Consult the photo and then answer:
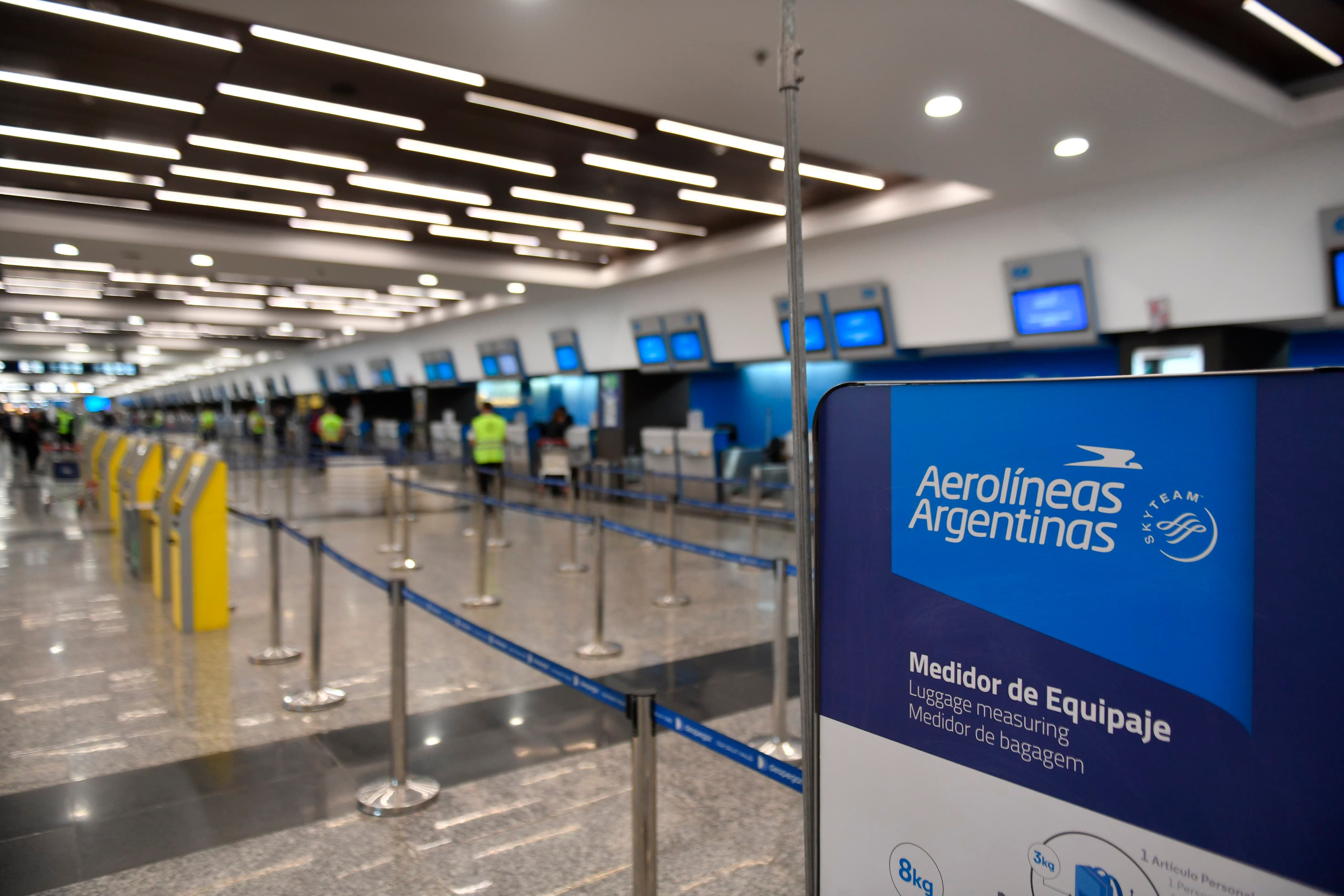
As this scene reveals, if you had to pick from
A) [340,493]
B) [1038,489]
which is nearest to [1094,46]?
[1038,489]

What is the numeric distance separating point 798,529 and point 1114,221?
777 cm

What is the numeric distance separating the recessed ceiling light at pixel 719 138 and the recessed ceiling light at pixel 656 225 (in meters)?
3.15

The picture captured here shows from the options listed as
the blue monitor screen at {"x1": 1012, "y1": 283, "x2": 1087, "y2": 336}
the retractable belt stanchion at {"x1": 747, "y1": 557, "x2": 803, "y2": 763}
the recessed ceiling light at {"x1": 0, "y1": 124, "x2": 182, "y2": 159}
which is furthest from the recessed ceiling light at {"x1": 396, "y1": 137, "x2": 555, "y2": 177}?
the retractable belt stanchion at {"x1": 747, "y1": 557, "x2": 803, "y2": 763}

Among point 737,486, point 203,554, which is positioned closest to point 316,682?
point 203,554

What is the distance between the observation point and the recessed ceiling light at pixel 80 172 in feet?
26.8

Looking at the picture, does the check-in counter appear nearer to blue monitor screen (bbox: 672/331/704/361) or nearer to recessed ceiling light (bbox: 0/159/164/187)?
recessed ceiling light (bbox: 0/159/164/187)

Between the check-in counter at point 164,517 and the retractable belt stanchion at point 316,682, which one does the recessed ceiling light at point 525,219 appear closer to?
the check-in counter at point 164,517

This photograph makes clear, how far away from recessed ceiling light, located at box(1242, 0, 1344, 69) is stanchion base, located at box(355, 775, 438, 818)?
648 cm

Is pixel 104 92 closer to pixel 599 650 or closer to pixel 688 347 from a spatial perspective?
pixel 599 650

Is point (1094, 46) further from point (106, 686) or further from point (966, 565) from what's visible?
point (106, 686)

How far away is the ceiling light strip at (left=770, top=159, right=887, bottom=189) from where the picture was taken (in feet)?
26.6

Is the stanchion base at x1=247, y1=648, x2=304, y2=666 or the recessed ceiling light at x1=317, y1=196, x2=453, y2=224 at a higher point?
the recessed ceiling light at x1=317, y1=196, x2=453, y2=224

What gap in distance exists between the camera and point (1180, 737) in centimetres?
148

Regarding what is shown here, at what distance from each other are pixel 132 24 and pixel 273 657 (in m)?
4.36
